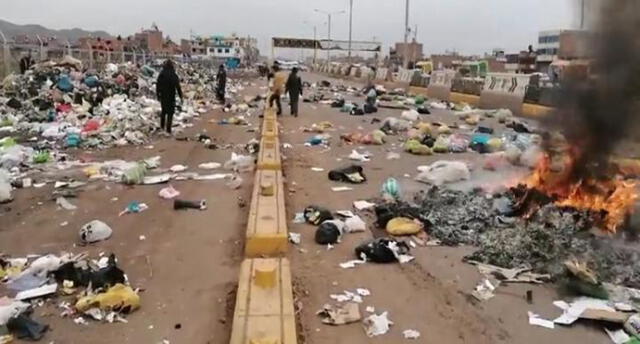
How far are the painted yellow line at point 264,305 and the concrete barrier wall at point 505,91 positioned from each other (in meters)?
16.8

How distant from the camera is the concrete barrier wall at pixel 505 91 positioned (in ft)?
66.6

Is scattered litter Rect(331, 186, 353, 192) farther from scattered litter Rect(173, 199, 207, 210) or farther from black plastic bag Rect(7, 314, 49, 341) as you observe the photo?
black plastic bag Rect(7, 314, 49, 341)

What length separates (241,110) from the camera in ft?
70.0

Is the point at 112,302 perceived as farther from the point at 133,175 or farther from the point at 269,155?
the point at 269,155

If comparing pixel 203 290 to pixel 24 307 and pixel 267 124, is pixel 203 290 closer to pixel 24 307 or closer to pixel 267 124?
pixel 24 307

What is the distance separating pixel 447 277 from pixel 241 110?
667 inches

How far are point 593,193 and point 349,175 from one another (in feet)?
11.2

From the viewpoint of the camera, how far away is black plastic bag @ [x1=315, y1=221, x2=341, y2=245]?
594 centimetres

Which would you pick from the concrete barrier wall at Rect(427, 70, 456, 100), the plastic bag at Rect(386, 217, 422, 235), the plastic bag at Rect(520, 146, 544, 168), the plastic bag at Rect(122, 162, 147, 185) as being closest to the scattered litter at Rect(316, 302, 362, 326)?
the plastic bag at Rect(386, 217, 422, 235)

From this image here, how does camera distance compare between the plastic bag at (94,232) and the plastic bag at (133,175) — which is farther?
the plastic bag at (133,175)

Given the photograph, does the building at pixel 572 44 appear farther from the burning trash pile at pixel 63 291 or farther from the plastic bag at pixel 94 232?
the plastic bag at pixel 94 232

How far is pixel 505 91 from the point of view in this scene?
21422 mm

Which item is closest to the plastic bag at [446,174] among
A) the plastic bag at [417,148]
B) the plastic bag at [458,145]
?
the plastic bag at [417,148]

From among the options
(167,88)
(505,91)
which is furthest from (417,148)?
(505,91)
